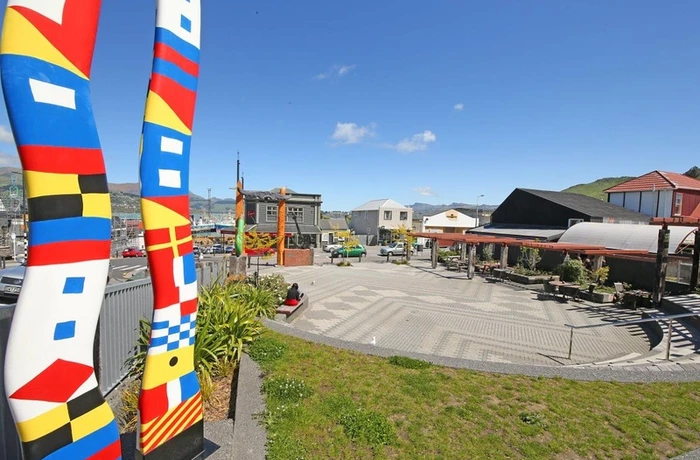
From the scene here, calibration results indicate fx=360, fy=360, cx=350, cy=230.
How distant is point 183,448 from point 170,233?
2132 mm

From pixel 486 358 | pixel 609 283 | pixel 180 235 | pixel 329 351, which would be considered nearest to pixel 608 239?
pixel 609 283

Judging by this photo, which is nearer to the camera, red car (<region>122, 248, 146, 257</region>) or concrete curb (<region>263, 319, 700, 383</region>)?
concrete curb (<region>263, 319, 700, 383</region>)

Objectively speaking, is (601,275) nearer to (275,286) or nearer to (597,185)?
(275,286)

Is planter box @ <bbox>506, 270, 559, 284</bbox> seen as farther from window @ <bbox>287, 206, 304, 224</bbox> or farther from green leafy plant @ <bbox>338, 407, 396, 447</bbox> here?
window @ <bbox>287, 206, 304, 224</bbox>

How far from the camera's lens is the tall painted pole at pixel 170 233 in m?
3.21

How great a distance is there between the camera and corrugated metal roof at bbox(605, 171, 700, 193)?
2984cm

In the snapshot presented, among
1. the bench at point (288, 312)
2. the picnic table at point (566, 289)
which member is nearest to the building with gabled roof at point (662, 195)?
the picnic table at point (566, 289)

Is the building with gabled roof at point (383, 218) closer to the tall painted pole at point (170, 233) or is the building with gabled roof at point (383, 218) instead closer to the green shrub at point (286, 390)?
the green shrub at point (286, 390)

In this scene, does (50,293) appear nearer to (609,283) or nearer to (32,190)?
(32,190)

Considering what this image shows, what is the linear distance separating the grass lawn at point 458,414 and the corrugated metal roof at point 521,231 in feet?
76.2

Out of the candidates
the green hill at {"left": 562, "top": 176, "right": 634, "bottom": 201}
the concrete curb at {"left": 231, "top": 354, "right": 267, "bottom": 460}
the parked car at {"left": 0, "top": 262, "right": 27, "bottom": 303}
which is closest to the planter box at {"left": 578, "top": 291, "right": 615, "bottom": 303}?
the concrete curb at {"left": 231, "top": 354, "right": 267, "bottom": 460}

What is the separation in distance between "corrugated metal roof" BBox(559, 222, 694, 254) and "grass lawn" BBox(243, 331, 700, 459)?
17.6m

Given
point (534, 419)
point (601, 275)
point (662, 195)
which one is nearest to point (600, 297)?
point (601, 275)

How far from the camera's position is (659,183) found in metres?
30.6
